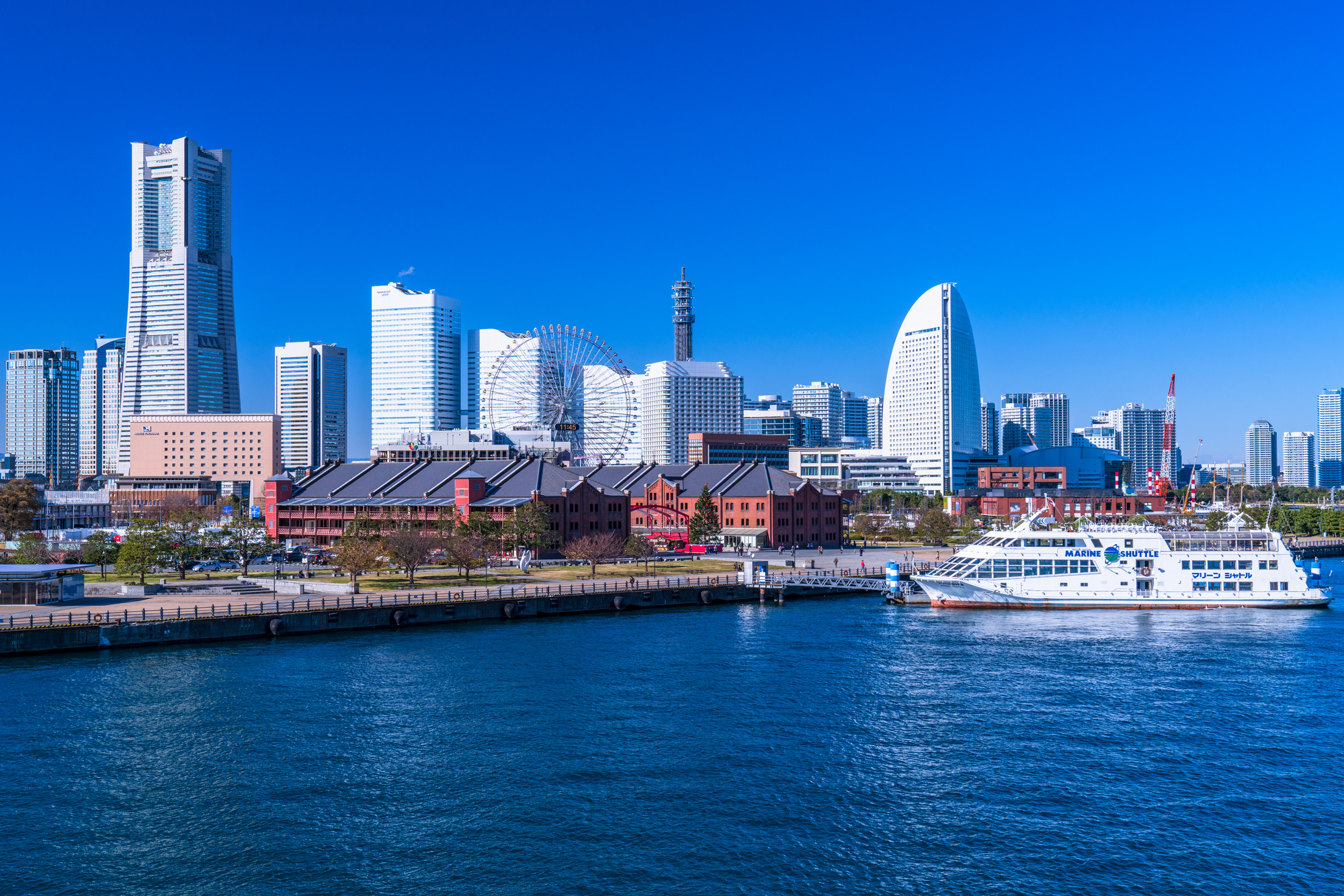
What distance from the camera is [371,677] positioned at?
66.0m

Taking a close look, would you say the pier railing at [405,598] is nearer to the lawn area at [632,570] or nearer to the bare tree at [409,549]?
the lawn area at [632,570]

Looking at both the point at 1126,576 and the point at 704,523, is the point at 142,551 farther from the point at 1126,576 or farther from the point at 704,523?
the point at 1126,576

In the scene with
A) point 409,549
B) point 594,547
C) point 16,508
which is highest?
point 16,508

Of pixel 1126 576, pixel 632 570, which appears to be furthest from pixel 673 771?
pixel 632 570

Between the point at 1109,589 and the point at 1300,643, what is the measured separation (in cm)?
2133

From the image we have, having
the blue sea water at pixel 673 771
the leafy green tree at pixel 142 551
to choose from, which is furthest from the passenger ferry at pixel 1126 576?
the leafy green tree at pixel 142 551

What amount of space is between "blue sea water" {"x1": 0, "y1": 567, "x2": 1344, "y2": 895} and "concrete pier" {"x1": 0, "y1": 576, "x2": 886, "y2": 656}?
9.58 feet

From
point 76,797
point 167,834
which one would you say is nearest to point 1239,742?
point 167,834

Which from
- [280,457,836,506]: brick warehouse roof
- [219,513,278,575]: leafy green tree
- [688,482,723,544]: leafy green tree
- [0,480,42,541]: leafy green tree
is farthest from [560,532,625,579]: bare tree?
[0,480,42,541]: leafy green tree

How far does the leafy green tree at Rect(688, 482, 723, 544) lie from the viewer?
151 metres

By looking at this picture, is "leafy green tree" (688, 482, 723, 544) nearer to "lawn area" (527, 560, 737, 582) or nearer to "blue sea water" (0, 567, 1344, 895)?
"lawn area" (527, 560, 737, 582)

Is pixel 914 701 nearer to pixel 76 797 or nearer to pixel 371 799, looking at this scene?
pixel 371 799

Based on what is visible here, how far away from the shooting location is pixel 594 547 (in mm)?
116688

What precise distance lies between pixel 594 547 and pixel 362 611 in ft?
111
